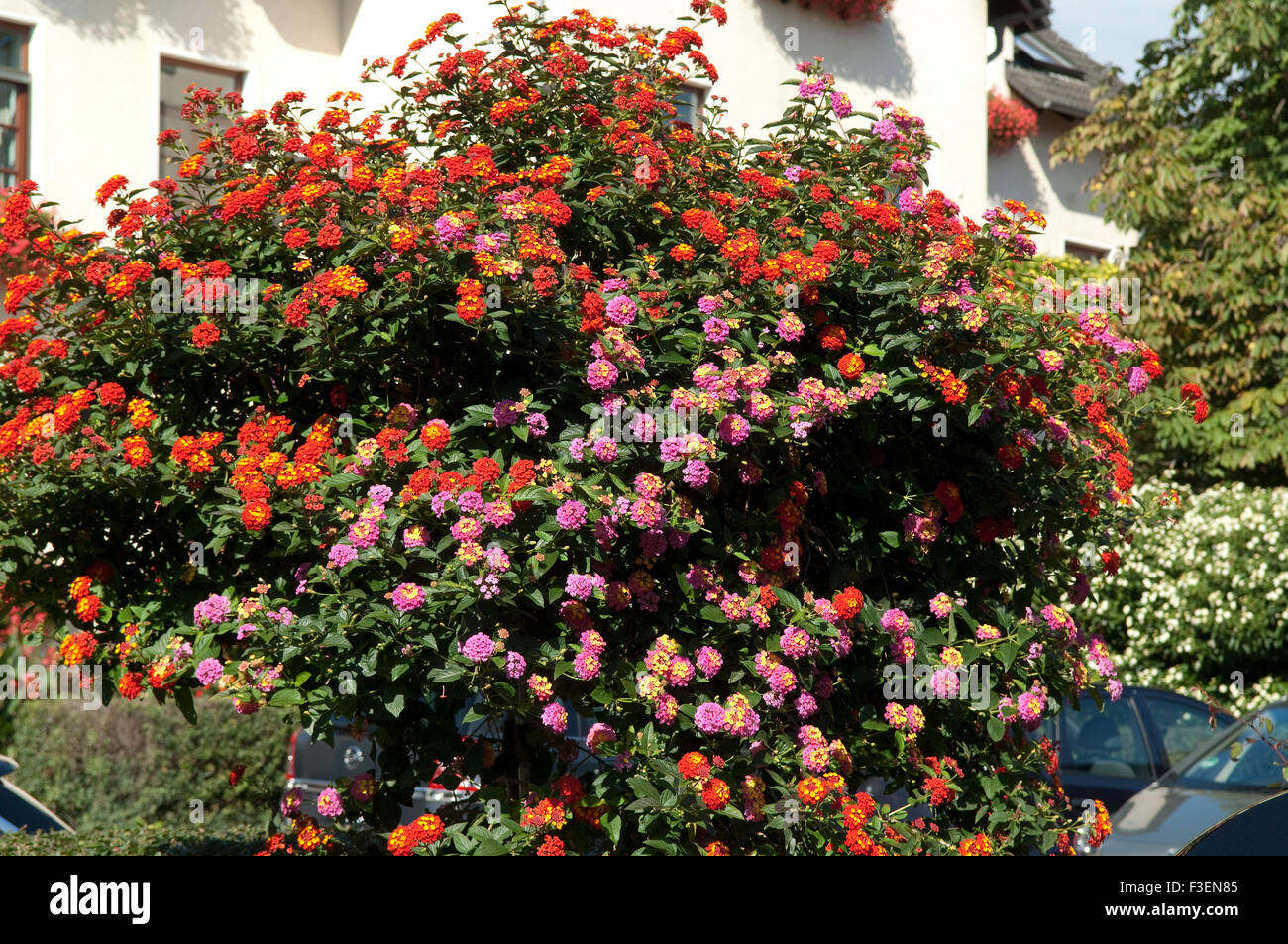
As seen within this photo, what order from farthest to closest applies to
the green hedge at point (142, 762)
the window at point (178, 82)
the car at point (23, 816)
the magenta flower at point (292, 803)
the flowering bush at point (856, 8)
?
the flowering bush at point (856, 8)
the window at point (178, 82)
the green hedge at point (142, 762)
the car at point (23, 816)
the magenta flower at point (292, 803)

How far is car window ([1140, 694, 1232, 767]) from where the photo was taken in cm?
785

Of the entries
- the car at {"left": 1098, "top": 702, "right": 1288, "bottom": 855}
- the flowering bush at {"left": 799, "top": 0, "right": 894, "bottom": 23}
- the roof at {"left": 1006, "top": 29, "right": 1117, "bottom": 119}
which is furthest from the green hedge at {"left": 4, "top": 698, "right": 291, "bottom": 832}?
the roof at {"left": 1006, "top": 29, "right": 1117, "bottom": 119}

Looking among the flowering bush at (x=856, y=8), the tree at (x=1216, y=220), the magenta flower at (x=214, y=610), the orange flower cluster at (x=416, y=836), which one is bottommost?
the orange flower cluster at (x=416, y=836)

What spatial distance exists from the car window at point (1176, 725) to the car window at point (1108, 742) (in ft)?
0.50

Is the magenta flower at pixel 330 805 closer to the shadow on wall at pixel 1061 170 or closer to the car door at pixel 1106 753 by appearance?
the car door at pixel 1106 753

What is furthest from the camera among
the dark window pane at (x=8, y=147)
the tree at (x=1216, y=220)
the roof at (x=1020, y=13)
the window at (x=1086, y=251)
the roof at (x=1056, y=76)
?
the window at (x=1086, y=251)

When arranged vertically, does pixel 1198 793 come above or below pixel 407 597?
below

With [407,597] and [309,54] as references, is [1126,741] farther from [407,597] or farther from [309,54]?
[309,54]

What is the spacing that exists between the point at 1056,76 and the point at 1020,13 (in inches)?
63.8

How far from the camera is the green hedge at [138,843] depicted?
5098 mm

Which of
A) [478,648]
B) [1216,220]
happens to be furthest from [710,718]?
[1216,220]

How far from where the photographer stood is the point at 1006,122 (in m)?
13.4

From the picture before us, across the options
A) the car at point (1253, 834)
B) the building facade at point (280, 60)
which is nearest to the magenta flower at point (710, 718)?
the car at point (1253, 834)

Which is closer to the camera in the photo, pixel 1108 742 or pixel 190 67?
pixel 1108 742
